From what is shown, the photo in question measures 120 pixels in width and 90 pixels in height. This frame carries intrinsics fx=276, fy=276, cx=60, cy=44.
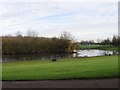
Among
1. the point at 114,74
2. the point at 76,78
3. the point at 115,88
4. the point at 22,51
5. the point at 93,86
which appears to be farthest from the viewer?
the point at 22,51

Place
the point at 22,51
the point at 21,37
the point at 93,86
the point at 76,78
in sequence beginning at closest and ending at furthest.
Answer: the point at 93,86, the point at 76,78, the point at 22,51, the point at 21,37

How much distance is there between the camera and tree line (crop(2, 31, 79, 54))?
74.0 metres

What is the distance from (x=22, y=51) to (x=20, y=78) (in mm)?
61230

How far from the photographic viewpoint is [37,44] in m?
80.7

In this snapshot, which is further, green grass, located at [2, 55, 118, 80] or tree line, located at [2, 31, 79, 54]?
tree line, located at [2, 31, 79, 54]

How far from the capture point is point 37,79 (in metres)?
14.0

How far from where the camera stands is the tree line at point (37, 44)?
74.0 metres

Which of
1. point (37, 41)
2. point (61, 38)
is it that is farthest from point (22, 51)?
point (61, 38)

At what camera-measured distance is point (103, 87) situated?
11.0 metres

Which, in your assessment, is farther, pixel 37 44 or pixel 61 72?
pixel 37 44

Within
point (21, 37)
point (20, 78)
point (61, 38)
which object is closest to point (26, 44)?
point (21, 37)

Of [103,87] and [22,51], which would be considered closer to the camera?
[103,87]

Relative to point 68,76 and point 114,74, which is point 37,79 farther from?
point 114,74

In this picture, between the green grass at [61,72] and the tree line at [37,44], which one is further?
the tree line at [37,44]
